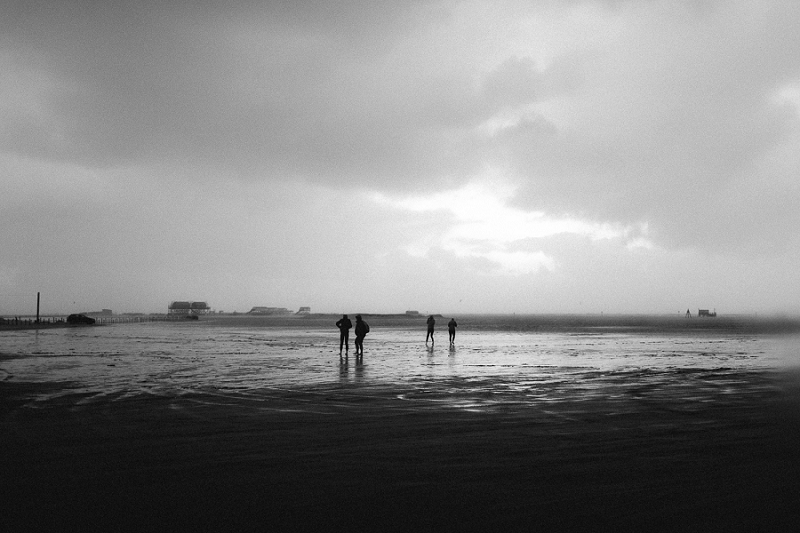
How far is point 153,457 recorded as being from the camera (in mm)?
8578

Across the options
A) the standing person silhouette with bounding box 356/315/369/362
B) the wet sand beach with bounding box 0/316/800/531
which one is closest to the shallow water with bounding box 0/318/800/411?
the wet sand beach with bounding box 0/316/800/531

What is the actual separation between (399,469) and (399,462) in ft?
1.25

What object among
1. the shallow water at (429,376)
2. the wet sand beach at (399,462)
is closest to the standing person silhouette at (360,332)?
the shallow water at (429,376)

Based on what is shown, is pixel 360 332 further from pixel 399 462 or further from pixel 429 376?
pixel 399 462

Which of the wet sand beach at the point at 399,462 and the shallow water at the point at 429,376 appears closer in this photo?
the wet sand beach at the point at 399,462

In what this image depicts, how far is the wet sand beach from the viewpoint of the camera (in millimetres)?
6133

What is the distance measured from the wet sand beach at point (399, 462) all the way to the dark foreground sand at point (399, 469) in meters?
0.03

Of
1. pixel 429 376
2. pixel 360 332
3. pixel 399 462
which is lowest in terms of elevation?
pixel 429 376

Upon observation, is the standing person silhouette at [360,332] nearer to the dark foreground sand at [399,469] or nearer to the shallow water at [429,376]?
the shallow water at [429,376]

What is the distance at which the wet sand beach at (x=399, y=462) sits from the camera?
6.13m

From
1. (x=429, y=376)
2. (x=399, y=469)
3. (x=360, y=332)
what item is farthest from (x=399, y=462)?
(x=360, y=332)

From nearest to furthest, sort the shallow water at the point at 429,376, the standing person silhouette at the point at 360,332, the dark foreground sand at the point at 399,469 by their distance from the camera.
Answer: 1. the dark foreground sand at the point at 399,469
2. the shallow water at the point at 429,376
3. the standing person silhouette at the point at 360,332

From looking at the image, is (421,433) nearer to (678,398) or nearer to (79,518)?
(79,518)

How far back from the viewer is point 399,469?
26.0 feet
